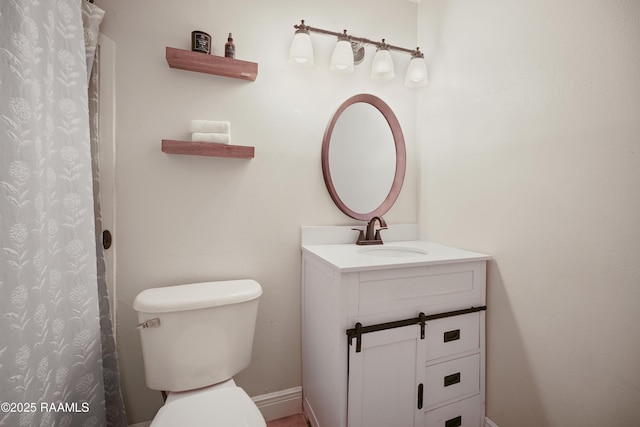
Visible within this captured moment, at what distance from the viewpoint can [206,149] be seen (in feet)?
4.20

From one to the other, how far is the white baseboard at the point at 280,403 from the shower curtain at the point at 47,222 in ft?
2.37

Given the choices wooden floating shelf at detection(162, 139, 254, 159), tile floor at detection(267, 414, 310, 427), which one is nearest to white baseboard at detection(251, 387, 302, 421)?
tile floor at detection(267, 414, 310, 427)

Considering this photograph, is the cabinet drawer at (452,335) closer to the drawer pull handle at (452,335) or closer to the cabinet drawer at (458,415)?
the drawer pull handle at (452,335)

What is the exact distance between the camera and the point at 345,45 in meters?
1.49

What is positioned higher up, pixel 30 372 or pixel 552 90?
pixel 552 90

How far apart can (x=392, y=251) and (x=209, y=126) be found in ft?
3.72

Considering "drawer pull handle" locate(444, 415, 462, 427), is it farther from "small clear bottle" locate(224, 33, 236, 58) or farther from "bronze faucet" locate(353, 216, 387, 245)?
"small clear bottle" locate(224, 33, 236, 58)

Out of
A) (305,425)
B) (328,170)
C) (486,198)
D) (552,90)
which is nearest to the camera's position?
(552,90)

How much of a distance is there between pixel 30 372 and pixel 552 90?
1.91 meters

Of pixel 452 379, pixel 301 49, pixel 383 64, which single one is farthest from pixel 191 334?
pixel 383 64

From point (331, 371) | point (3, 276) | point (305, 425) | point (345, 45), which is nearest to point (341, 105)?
point (345, 45)

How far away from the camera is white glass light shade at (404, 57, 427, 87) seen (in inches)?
64.2

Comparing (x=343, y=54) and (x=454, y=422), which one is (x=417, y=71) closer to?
(x=343, y=54)

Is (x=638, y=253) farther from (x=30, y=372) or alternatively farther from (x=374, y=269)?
(x=30, y=372)
